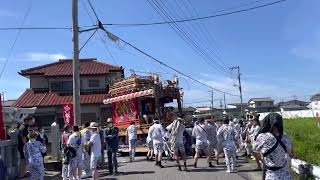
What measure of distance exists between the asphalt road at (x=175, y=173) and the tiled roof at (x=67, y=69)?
1045 inches

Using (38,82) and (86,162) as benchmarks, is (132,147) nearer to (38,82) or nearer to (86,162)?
(86,162)

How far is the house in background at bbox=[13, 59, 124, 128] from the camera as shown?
4344 cm

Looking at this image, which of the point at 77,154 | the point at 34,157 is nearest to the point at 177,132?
A: the point at 77,154

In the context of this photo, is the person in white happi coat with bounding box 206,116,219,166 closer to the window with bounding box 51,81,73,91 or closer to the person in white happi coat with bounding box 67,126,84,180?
the person in white happi coat with bounding box 67,126,84,180

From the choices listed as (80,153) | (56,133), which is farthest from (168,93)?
(80,153)

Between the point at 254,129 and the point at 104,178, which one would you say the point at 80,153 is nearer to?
the point at 104,178

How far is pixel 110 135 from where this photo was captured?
1820 cm

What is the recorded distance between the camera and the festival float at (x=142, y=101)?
25.4 m

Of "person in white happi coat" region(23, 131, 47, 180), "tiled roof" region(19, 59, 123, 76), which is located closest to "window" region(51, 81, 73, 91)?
"tiled roof" region(19, 59, 123, 76)

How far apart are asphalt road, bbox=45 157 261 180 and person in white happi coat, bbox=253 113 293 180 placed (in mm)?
7231

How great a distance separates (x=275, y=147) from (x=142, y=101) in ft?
A: 61.7

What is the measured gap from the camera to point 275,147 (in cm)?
774

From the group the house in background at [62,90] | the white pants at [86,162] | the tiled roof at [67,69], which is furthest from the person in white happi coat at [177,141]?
the tiled roof at [67,69]

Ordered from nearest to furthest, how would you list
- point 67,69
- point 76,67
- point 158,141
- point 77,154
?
point 77,154, point 158,141, point 76,67, point 67,69
